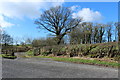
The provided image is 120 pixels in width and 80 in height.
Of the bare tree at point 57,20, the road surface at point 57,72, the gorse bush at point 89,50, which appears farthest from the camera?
the bare tree at point 57,20

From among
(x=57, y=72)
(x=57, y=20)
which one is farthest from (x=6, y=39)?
(x=57, y=72)

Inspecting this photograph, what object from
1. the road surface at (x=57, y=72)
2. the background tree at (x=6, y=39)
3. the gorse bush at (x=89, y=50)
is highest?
the background tree at (x=6, y=39)

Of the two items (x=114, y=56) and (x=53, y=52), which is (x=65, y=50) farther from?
(x=114, y=56)

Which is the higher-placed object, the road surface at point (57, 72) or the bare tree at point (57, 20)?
the bare tree at point (57, 20)

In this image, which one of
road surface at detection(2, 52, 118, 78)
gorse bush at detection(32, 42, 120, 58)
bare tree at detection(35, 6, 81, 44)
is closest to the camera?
road surface at detection(2, 52, 118, 78)

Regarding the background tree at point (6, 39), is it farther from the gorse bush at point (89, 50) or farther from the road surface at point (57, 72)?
the road surface at point (57, 72)

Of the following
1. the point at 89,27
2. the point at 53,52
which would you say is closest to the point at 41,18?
the point at 89,27

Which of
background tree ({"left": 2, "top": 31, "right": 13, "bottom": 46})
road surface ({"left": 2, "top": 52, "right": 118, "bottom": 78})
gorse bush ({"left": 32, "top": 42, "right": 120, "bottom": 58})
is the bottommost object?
road surface ({"left": 2, "top": 52, "right": 118, "bottom": 78})

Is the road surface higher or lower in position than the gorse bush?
lower

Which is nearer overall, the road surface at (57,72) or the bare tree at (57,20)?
the road surface at (57,72)

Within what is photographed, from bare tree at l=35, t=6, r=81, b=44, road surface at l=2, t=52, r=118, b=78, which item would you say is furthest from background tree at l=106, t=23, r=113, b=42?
road surface at l=2, t=52, r=118, b=78

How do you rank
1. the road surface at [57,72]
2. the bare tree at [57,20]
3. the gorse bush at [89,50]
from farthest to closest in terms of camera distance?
the bare tree at [57,20] < the gorse bush at [89,50] < the road surface at [57,72]

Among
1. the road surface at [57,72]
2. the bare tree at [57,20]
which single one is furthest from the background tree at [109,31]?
the road surface at [57,72]

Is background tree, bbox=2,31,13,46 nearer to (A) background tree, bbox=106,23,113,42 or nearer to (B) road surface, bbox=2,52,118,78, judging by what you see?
(A) background tree, bbox=106,23,113,42
